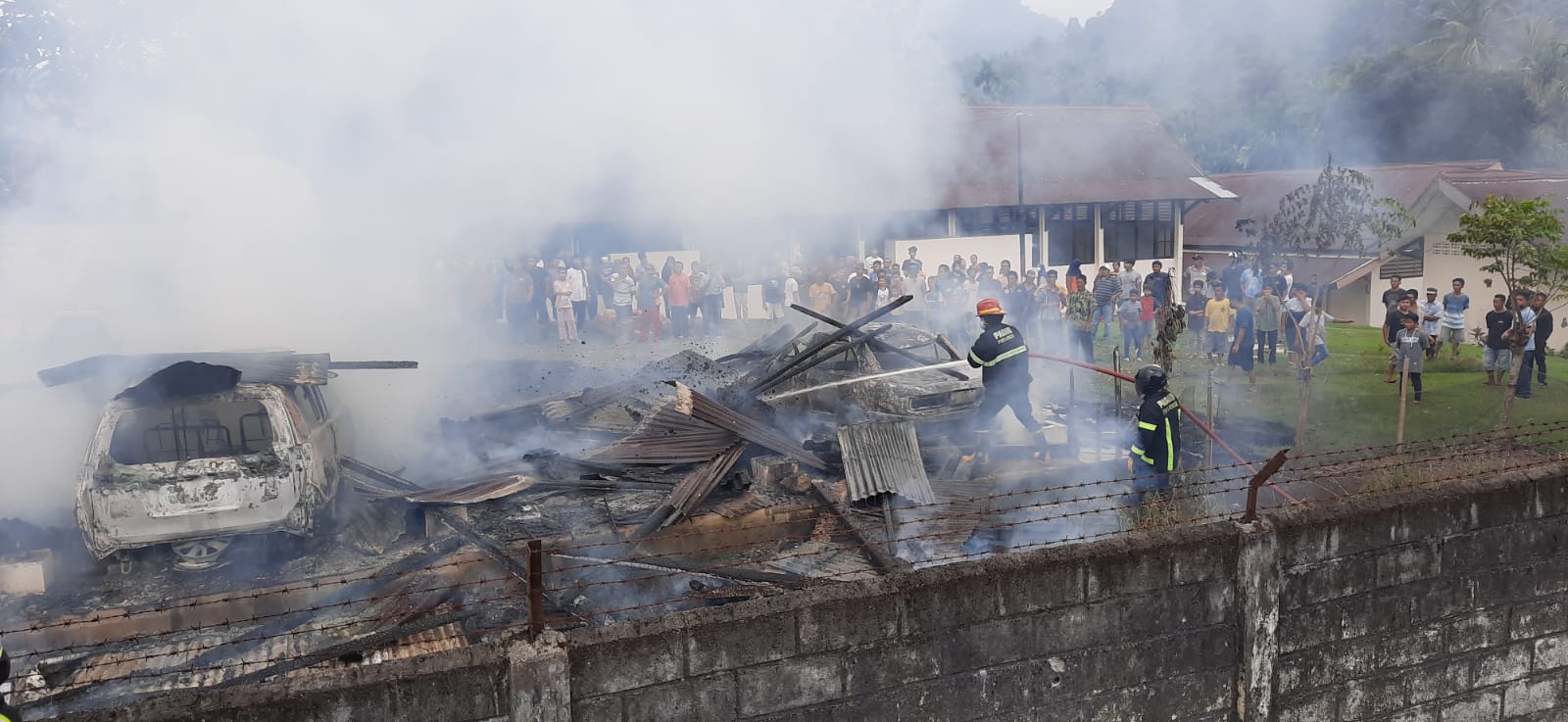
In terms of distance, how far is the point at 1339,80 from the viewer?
2705 centimetres

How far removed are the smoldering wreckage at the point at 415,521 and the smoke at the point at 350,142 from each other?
123 inches

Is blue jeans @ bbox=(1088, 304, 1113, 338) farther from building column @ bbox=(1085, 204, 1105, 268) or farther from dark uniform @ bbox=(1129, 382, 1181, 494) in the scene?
dark uniform @ bbox=(1129, 382, 1181, 494)

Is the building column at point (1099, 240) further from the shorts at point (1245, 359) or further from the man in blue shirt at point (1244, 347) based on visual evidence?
the shorts at point (1245, 359)

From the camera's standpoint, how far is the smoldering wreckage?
624 cm

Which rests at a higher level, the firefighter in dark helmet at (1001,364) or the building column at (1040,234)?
the building column at (1040,234)

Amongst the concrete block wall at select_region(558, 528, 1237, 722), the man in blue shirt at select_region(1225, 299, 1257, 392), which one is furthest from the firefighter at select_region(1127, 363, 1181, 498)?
the man in blue shirt at select_region(1225, 299, 1257, 392)

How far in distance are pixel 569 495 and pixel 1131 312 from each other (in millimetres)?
9002

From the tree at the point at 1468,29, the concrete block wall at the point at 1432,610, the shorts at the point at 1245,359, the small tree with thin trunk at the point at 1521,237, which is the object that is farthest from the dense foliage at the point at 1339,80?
the concrete block wall at the point at 1432,610

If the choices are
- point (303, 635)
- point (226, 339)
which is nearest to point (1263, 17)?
point (226, 339)

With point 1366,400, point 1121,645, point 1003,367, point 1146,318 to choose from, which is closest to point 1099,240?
point 1146,318

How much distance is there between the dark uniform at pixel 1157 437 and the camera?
7.13 m

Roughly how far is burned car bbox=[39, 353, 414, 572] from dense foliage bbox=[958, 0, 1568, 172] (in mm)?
16274

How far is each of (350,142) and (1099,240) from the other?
15387mm

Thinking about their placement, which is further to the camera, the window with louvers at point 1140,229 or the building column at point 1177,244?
the window with louvers at point 1140,229
